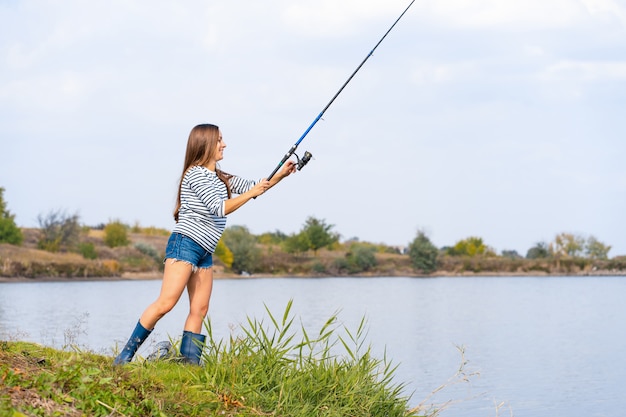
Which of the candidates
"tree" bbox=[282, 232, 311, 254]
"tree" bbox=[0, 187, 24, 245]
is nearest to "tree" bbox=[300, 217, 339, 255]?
"tree" bbox=[282, 232, 311, 254]

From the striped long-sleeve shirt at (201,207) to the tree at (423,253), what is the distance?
177 ft

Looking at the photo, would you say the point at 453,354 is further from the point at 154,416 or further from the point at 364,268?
the point at 364,268

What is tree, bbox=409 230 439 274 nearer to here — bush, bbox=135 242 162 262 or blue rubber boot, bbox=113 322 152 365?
bush, bbox=135 242 162 262

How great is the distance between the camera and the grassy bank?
467 cm

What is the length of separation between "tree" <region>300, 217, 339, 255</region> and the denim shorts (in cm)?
5408

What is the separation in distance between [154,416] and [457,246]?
66.4 meters

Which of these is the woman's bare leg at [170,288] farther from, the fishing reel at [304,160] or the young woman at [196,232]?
the fishing reel at [304,160]

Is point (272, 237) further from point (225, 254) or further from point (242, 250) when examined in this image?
point (225, 254)

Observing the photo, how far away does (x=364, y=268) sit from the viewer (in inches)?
2349

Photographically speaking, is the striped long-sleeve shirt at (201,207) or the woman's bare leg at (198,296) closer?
the striped long-sleeve shirt at (201,207)

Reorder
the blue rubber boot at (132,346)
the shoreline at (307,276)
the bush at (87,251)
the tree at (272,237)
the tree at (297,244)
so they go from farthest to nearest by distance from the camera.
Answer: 1. the tree at (272,237)
2. the tree at (297,244)
3. the bush at (87,251)
4. the shoreline at (307,276)
5. the blue rubber boot at (132,346)

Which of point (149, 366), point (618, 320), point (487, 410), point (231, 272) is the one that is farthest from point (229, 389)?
point (231, 272)

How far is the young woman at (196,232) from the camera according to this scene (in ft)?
19.2

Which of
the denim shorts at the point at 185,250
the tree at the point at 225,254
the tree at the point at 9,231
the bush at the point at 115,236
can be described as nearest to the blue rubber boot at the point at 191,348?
the denim shorts at the point at 185,250
